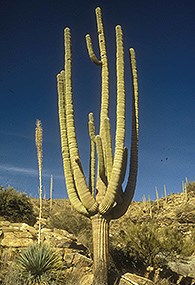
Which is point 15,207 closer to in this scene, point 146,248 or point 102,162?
point 146,248

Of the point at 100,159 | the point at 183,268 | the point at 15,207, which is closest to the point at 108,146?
the point at 100,159

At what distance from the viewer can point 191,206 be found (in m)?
25.4

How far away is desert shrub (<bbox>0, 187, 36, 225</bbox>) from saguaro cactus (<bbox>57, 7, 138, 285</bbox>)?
19.0 ft

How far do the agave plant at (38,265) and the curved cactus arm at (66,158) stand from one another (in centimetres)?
138

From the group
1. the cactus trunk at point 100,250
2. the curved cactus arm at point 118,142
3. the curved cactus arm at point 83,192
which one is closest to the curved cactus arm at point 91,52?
the curved cactus arm at point 118,142

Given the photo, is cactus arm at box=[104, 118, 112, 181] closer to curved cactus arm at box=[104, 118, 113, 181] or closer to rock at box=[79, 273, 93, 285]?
curved cactus arm at box=[104, 118, 113, 181]

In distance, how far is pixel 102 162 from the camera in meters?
9.76

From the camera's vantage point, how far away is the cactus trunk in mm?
8547

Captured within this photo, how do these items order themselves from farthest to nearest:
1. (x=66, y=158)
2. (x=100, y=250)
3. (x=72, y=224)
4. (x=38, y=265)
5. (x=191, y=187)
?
(x=191, y=187), (x=72, y=224), (x=66, y=158), (x=38, y=265), (x=100, y=250)

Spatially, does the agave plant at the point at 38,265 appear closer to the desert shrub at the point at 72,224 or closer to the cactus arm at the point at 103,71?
the cactus arm at the point at 103,71

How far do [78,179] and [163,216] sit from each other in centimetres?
1805

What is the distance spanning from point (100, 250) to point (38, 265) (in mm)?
1556

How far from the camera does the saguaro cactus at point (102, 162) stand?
9008 mm

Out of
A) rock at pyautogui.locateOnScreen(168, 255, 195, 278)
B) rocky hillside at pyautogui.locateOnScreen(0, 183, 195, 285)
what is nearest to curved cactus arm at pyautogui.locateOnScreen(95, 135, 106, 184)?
rocky hillside at pyautogui.locateOnScreen(0, 183, 195, 285)
